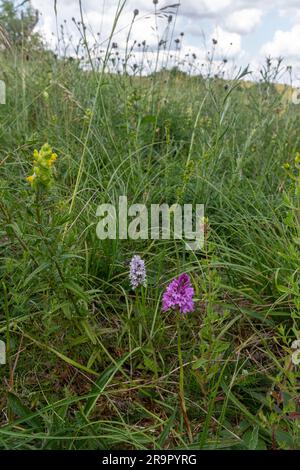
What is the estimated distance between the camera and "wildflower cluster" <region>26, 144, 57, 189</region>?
108cm

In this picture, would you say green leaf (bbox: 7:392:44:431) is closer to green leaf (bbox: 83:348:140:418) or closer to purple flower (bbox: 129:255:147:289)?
green leaf (bbox: 83:348:140:418)

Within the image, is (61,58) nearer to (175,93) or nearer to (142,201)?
(175,93)

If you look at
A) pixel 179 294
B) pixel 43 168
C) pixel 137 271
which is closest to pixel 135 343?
pixel 137 271

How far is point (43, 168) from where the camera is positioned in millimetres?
1084

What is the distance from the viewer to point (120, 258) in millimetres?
1711

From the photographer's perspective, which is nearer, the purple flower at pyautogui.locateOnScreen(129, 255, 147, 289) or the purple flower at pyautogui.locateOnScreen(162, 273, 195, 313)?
the purple flower at pyautogui.locateOnScreen(162, 273, 195, 313)

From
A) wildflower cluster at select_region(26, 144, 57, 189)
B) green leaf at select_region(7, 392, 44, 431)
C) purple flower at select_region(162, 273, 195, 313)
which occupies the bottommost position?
green leaf at select_region(7, 392, 44, 431)

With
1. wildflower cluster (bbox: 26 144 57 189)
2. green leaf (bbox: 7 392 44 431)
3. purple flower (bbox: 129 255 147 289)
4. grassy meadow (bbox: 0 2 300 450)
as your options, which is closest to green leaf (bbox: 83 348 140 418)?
grassy meadow (bbox: 0 2 300 450)

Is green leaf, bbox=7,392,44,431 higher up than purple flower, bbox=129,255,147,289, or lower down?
lower down

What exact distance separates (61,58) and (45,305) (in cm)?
287

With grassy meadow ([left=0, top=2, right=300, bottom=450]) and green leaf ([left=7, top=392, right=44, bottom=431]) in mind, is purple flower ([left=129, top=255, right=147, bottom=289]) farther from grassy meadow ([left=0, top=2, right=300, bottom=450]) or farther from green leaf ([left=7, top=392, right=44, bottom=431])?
green leaf ([left=7, top=392, right=44, bottom=431])

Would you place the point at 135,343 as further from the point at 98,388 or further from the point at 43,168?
the point at 43,168

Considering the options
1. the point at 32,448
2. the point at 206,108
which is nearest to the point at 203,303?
the point at 32,448
